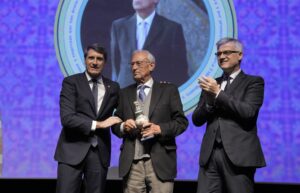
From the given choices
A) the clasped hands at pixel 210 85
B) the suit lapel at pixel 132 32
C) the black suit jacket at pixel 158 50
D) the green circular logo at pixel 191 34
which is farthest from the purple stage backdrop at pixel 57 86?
the clasped hands at pixel 210 85

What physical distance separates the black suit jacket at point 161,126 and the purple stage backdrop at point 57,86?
0.82 metres

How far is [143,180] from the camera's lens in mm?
2615

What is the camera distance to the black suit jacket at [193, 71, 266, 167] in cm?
238

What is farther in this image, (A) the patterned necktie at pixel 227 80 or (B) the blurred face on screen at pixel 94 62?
(B) the blurred face on screen at pixel 94 62

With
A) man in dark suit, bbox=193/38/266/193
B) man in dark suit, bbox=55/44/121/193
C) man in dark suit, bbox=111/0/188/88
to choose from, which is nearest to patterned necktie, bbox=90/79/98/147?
man in dark suit, bbox=55/44/121/193

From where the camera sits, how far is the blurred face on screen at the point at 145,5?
143 inches

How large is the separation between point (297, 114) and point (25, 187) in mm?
2309

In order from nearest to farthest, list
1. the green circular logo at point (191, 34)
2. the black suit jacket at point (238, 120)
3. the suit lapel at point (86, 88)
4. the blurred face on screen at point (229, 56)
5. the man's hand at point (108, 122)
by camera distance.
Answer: the black suit jacket at point (238, 120) → the blurred face on screen at point (229, 56) → the man's hand at point (108, 122) → the suit lapel at point (86, 88) → the green circular logo at point (191, 34)

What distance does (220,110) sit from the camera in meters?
2.54

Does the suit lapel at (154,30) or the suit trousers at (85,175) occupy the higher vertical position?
the suit lapel at (154,30)

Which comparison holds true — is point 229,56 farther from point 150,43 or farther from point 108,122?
point 150,43

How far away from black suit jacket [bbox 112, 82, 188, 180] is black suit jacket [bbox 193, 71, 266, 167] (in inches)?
7.4

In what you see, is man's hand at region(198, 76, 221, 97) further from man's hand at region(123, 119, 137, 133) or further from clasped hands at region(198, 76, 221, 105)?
man's hand at region(123, 119, 137, 133)

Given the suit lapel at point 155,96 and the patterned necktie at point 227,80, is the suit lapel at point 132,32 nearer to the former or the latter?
the suit lapel at point 155,96
